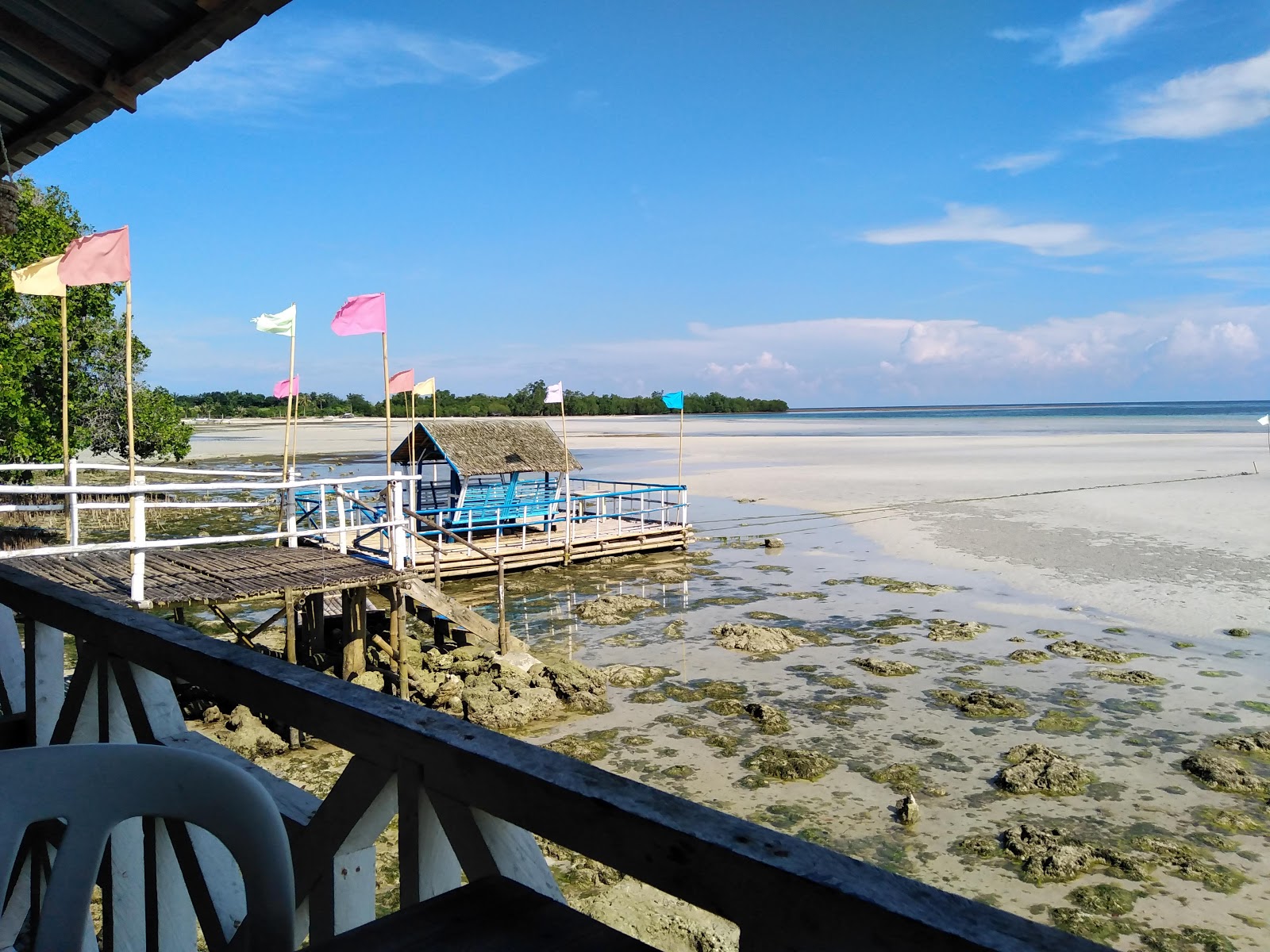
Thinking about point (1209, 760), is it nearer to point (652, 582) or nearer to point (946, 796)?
point (946, 796)

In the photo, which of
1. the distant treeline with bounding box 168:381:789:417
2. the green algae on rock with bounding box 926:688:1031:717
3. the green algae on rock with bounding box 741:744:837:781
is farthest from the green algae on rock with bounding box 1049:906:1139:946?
the distant treeline with bounding box 168:381:789:417

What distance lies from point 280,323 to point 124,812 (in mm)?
17453

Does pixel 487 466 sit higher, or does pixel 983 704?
pixel 487 466

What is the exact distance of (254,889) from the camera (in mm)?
1447

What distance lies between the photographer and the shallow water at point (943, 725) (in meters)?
7.64

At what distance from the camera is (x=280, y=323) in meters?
17.4

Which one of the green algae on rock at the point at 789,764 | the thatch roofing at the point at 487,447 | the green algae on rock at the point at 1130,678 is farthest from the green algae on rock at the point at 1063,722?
the thatch roofing at the point at 487,447

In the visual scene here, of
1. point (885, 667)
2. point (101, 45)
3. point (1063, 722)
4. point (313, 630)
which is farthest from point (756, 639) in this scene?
point (101, 45)

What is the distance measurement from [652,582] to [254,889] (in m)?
18.7

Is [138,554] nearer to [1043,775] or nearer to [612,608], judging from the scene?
[1043,775]

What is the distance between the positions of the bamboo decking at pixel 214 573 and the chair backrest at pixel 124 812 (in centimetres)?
786

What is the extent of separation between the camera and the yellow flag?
1335 centimetres

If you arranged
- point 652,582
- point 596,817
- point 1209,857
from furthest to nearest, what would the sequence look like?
point 652,582, point 1209,857, point 596,817

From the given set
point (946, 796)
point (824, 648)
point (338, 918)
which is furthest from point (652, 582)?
point (338, 918)
